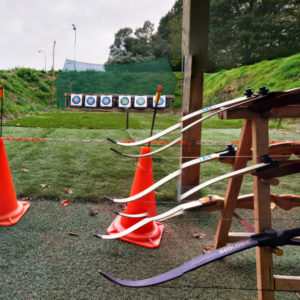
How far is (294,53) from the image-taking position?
1218mm

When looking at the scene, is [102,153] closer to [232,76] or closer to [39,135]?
[39,135]

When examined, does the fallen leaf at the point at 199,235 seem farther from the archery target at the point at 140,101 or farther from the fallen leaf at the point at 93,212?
the archery target at the point at 140,101

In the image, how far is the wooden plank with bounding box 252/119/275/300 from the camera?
2.52ft

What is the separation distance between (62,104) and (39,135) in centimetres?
310

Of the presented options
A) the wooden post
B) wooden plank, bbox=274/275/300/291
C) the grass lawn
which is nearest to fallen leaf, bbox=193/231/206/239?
the grass lawn

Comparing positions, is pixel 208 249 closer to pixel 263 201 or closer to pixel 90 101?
pixel 263 201

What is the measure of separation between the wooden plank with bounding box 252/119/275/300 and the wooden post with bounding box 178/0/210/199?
20.8 inches

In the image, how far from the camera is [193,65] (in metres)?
1.50

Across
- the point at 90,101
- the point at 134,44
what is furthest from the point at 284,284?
the point at 90,101

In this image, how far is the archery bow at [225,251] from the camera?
26.5 inches

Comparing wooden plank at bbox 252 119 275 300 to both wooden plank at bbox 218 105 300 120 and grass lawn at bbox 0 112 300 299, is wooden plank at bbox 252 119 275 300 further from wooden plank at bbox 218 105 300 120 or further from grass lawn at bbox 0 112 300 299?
grass lawn at bbox 0 112 300 299

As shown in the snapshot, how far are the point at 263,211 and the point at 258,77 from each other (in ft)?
2.96

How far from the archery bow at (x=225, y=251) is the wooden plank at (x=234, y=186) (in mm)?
322

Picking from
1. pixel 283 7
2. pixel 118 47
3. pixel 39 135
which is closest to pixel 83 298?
pixel 283 7
